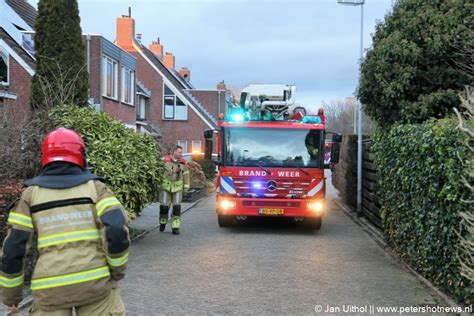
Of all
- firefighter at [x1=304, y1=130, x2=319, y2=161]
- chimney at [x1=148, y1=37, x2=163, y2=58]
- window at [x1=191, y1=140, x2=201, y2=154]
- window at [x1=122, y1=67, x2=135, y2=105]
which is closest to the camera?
firefighter at [x1=304, y1=130, x2=319, y2=161]

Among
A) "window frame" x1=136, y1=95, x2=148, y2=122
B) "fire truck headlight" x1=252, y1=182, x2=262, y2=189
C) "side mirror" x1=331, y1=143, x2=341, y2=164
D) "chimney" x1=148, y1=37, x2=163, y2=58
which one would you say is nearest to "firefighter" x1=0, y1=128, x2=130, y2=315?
"fire truck headlight" x1=252, y1=182, x2=262, y2=189

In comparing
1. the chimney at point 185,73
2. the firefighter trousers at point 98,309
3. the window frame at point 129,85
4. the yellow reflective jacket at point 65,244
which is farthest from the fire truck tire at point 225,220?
the chimney at point 185,73

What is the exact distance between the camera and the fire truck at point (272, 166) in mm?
11039

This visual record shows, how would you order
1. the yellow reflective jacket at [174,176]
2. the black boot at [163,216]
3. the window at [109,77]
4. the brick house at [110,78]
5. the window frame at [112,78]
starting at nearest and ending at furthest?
the yellow reflective jacket at [174,176] → the black boot at [163,216] → the brick house at [110,78] → the window frame at [112,78] → the window at [109,77]

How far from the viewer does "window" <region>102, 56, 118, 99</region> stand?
2068 centimetres

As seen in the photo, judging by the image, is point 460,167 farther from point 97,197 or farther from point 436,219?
point 97,197

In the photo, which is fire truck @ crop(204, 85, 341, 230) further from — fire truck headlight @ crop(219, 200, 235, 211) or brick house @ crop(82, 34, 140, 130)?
brick house @ crop(82, 34, 140, 130)

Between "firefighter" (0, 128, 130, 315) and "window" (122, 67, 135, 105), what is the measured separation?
68.6 feet

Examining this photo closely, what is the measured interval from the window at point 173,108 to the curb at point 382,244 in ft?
74.5

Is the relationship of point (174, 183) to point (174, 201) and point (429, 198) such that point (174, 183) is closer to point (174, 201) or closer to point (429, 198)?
point (174, 201)

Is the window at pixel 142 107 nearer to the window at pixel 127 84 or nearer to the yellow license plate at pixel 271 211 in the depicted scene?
the window at pixel 127 84

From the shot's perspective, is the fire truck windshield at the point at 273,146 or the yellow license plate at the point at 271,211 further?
the fire truck windshield at the point at 273,146

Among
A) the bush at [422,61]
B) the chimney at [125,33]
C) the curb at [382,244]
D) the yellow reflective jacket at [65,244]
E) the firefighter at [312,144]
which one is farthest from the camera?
the chimney at [125,33]

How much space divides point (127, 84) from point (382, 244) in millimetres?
17202
